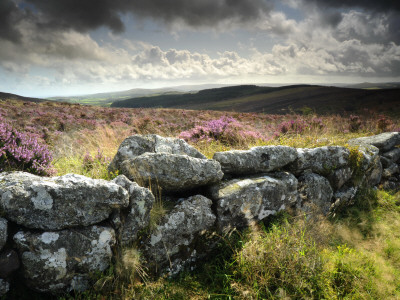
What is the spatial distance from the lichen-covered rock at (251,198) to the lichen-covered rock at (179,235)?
290 mm

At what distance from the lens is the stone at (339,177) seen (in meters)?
5.76

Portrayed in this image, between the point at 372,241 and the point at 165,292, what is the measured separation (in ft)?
16.1

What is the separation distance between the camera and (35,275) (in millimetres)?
2541

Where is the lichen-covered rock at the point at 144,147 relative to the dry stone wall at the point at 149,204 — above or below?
above

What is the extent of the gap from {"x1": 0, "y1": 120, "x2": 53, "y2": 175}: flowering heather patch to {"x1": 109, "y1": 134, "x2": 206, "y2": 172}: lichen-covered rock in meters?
1.35

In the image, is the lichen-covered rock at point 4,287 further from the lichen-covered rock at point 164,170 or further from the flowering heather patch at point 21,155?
the flowering heather patch at point 21,155

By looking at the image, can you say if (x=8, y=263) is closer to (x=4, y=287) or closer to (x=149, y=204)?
(x=4, y=287)

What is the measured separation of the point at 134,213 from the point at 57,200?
3.36 ft

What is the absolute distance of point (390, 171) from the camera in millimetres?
7625

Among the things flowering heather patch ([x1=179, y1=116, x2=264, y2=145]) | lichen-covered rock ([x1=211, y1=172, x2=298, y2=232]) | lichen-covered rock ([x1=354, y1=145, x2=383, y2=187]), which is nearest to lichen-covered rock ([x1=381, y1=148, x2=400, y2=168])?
lichen-covered rock ([x1=354, y1=145, x2=383, y2=187])

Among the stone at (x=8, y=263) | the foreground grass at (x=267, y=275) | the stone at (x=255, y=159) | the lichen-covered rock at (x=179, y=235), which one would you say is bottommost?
the foreground grass at (x=267, y=275)

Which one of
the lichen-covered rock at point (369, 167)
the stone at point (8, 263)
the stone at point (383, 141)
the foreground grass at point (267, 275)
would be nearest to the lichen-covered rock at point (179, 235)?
the foreground grass at point (267, 275)

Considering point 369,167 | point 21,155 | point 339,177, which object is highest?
point 21,155

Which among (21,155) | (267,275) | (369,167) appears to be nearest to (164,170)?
(267,275)
